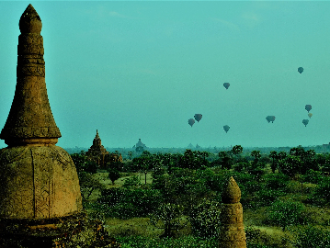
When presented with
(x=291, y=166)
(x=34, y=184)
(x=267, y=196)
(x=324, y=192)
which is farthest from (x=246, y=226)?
(x=34, y=184)

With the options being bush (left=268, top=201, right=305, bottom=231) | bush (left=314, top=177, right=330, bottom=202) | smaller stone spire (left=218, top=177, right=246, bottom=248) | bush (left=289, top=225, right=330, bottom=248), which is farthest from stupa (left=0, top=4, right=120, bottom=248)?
bush (left=314, top=177, right=330, bottom=202)

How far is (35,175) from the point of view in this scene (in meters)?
6.87

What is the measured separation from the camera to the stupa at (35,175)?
673 centimetres

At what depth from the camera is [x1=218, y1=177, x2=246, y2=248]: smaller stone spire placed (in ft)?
47.7

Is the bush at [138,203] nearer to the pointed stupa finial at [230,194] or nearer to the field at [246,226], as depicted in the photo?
the field at [246,226]

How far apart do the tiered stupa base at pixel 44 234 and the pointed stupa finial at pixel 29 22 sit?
10.9ft

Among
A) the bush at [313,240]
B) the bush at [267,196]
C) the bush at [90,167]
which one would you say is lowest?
the bush at [313,240]

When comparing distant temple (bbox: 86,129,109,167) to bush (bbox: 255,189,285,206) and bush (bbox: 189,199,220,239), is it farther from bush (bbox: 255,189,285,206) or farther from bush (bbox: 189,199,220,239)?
bush (bbox: 189,199,220,239)

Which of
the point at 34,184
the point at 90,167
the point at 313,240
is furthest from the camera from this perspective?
the point at 90,167

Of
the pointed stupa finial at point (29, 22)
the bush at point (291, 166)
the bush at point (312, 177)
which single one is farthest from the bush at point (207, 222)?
the bush at point (291, 166)

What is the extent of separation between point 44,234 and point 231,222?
364 inches

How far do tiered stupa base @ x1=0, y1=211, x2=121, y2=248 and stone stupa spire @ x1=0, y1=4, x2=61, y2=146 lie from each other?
4.49 ft

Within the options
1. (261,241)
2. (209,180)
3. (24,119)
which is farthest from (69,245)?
(209,180)

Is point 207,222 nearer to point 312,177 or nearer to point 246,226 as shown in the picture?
point 246,226
